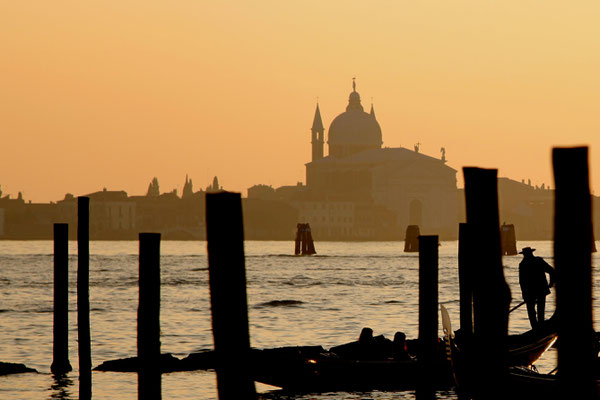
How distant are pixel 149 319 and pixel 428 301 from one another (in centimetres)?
256

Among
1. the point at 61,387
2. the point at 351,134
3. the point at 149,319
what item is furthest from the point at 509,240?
the point at 351,134

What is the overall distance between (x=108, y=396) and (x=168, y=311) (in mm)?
15062

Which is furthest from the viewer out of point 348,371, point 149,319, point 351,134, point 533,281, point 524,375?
point 351,134

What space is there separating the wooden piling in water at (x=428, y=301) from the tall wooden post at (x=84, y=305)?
3.49m

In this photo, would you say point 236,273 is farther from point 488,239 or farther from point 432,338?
point 432,338

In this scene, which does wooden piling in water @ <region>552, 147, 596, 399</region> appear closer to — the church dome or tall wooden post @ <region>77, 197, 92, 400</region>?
tall wooden post @ <region>77, 197, 92, 400</region>

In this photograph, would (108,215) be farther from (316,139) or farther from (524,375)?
(524,375)

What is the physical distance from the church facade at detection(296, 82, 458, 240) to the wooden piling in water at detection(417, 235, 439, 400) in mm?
118307


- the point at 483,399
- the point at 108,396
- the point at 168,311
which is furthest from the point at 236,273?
the point at 168,311

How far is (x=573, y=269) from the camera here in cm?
655

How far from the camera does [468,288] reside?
1257 centimetres

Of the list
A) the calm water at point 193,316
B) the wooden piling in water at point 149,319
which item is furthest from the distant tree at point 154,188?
the wooden piling in water at point 149,319

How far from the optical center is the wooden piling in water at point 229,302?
6.66 m

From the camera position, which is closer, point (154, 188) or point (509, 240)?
point (509, 240)
